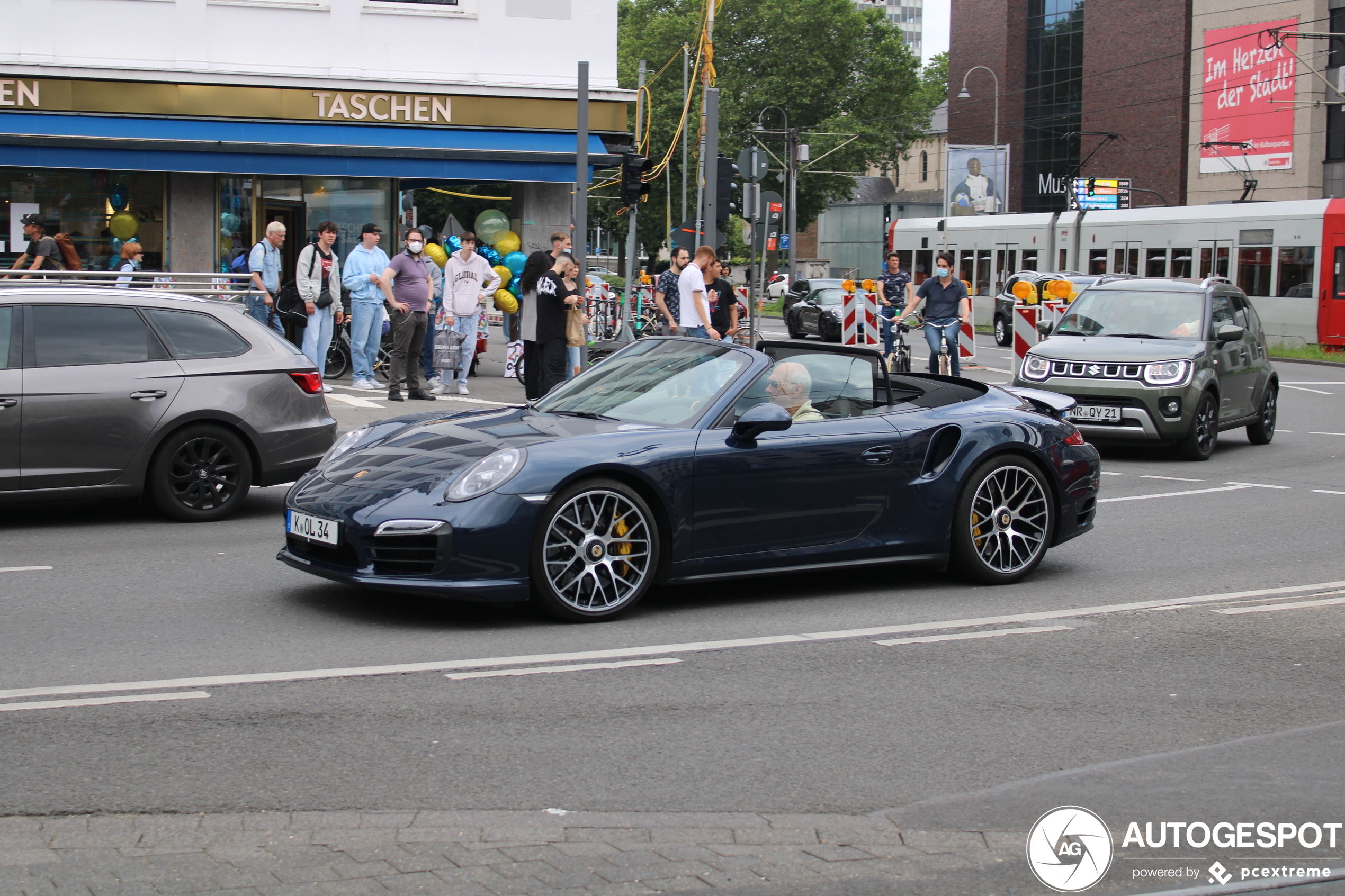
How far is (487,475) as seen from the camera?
647 cm

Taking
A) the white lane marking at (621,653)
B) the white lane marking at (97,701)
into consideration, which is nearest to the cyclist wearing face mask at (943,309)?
the white lane marking at (621,653)

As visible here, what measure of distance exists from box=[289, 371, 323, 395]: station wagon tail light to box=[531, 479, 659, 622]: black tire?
385cm

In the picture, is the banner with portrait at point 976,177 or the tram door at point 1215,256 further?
the banner with portrait at point 976,177

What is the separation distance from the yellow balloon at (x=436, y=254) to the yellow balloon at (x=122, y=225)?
4.19m

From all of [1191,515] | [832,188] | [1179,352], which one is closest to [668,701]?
[1191,515]

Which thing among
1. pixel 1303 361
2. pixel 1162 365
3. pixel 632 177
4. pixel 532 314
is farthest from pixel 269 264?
pixel 1303 361

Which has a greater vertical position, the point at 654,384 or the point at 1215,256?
the point at 1215,256

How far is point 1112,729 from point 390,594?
357cm

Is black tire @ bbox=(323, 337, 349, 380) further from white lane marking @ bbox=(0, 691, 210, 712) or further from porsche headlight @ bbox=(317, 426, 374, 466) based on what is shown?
white lane marking @ bbox=(0, 691, 210, 712)

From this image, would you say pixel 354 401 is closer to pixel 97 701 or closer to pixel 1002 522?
pixel 1002 522

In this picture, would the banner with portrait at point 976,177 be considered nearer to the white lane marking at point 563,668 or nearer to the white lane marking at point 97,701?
the white lane marking at point 563,668

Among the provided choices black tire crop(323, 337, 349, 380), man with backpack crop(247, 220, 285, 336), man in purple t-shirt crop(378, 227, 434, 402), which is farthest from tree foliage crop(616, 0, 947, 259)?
man in purple t-shirt crop(378, 227, 434, 402)

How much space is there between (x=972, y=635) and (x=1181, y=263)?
30165 millimetres

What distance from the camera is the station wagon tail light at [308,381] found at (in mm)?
9852
